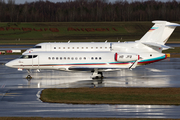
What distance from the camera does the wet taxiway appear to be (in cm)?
1727

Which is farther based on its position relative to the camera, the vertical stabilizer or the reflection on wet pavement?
the vertical stabilizer

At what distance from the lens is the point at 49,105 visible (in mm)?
19188

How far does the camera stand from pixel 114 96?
21.3m

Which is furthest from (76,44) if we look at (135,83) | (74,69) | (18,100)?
(18,100)

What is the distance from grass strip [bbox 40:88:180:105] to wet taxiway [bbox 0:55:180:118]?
0.91 metres

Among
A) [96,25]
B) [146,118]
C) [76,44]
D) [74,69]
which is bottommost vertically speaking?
[146,118]

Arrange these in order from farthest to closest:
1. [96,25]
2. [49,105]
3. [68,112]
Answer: [96,25]
[49,105]
[68,112]

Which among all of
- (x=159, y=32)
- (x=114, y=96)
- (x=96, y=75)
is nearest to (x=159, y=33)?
(x=159, y=32)

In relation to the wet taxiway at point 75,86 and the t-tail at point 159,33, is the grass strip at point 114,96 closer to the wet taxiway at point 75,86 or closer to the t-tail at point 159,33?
the wet taxiway at point 75,86

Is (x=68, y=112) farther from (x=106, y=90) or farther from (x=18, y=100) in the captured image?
(x=106, y=90)

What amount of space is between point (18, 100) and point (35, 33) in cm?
8605

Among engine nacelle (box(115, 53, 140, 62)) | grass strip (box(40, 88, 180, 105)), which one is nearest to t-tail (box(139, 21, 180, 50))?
engine nacelle (box(115, 53, 140, 62))

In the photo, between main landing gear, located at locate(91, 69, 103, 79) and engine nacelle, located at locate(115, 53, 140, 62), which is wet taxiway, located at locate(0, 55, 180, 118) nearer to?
main landing gear, located at locate(91, 69, 103, 79)

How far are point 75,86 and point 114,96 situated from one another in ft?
18.0
